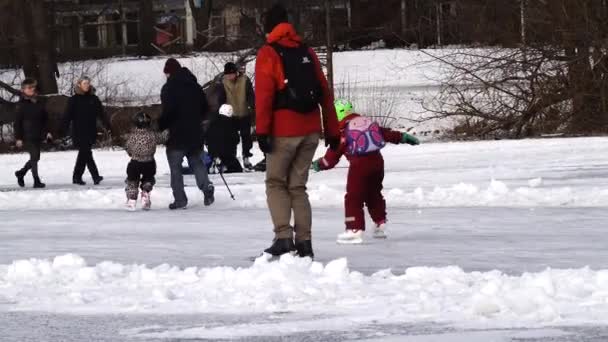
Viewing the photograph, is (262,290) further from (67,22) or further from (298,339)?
(67,22)

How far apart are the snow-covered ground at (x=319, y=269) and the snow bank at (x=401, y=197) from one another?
33mm

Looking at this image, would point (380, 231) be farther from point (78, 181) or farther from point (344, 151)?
point (78, 181)

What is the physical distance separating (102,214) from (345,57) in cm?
3256

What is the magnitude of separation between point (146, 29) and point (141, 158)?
46.9 m

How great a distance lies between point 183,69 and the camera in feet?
47.3

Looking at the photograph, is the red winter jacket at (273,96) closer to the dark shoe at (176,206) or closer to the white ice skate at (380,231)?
the white ice skate at (380,231)

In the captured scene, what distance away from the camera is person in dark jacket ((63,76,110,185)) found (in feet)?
61.2

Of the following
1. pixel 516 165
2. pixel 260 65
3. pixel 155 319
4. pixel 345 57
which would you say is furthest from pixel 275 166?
pixel 345 57

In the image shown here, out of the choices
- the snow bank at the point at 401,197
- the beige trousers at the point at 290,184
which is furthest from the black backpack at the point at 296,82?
the snow bank at the point at 401,197

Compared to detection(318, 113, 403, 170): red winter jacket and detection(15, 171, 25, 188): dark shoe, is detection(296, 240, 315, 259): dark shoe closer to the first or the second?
detection(318, 113, 403, 170): red winter jacket

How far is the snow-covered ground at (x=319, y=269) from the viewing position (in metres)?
6.96

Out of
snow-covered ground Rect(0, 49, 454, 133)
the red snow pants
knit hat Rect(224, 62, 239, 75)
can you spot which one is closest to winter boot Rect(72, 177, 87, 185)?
knit hat Rect(224, 62, 239, 75)

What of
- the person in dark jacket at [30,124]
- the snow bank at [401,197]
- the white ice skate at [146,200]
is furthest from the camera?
the person in dark jacket at [30,124]

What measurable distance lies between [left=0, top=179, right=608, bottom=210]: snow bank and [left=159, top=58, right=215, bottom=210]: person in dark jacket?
59 centimetres
